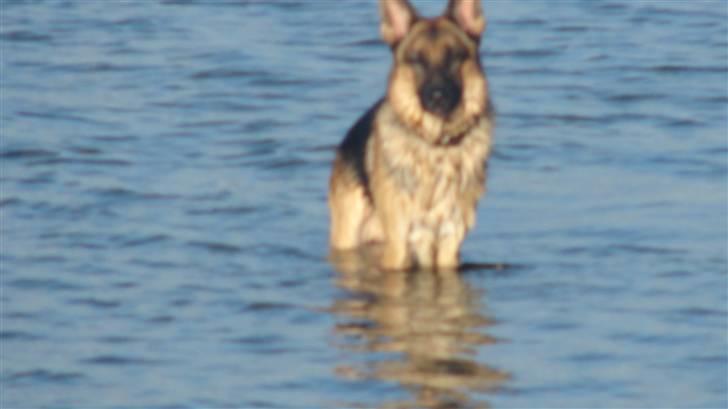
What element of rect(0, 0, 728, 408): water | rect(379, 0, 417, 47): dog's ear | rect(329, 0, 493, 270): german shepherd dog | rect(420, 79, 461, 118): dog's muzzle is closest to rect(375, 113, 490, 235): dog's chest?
rect(329, 0, 493, 270): german shepherd dog

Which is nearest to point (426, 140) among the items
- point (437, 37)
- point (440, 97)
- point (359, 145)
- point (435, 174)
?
point (435, 174)

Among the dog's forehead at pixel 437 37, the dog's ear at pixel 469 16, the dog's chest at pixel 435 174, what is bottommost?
the dog's chest at pixel 435 174

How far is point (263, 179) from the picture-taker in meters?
13.6

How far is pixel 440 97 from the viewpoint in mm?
11000

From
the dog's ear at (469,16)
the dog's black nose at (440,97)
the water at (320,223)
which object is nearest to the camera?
the water at (320,223)

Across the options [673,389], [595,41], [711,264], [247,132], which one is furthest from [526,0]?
[673,389]

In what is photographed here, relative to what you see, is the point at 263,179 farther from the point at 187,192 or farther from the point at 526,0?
the point at 526,0

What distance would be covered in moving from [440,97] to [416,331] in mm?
1215

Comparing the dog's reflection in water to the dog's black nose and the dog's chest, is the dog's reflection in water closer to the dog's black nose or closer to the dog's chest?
the dog's chest

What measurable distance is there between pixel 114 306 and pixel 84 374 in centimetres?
111

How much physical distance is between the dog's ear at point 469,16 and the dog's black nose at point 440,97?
33 cm

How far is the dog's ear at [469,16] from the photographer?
36.5ft

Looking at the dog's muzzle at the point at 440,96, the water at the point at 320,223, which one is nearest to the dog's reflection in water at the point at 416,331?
the water at the point at 320,223

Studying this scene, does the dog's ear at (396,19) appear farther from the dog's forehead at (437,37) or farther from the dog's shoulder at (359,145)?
the dog's shoulder at (359,145)
